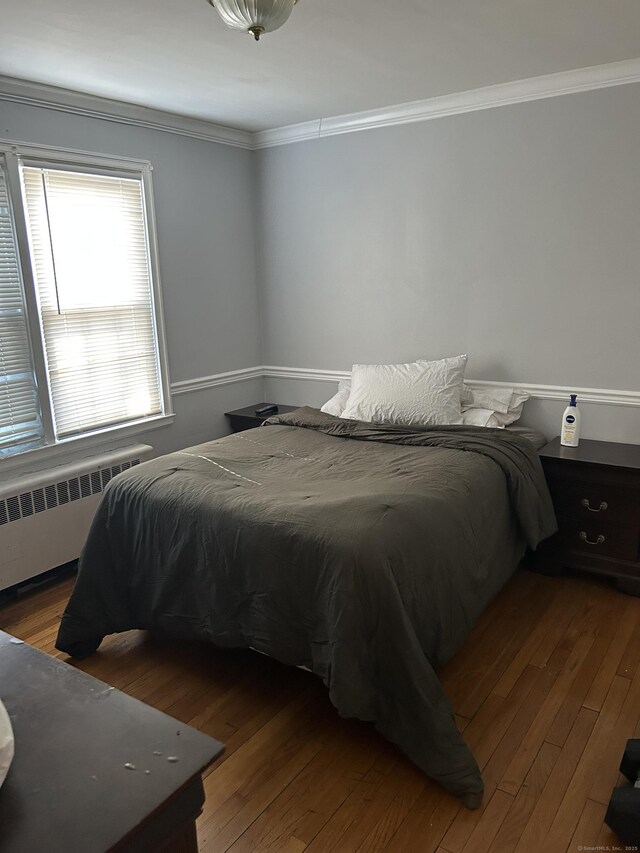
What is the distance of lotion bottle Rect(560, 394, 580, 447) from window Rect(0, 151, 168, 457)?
7.50 ft


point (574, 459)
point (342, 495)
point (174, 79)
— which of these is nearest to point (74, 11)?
point (174, 79)

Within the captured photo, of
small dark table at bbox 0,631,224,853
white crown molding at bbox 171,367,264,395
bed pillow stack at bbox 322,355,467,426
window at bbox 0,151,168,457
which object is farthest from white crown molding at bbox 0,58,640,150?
small dark table at bbox 0,631,224,853

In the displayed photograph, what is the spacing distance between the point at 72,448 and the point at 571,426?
257cm

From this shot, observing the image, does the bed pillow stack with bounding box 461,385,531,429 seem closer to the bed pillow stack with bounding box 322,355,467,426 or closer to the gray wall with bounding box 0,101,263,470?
the bed pillow stack with bounding box 322,355,467,426

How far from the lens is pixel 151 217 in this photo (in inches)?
137

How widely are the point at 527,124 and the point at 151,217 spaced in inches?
82.3

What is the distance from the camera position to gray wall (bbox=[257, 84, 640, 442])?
3.00 metres

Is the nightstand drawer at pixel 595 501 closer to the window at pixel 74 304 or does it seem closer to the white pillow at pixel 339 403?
the white pillow at pixel 339 403

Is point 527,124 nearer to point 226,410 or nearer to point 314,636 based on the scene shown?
point 226,410

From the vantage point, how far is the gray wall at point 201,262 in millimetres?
3545

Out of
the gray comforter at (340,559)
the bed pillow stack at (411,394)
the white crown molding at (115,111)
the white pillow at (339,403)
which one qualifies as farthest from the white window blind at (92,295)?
the bed pillow stack at (411,394)

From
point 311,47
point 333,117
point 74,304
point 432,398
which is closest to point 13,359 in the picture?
point 74,304

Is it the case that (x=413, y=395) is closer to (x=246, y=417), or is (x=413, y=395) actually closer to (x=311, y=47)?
(x=246, y=417)

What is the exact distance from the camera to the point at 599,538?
282cm
